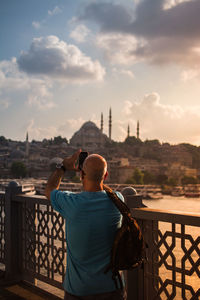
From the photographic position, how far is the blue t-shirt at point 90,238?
142 centimetres

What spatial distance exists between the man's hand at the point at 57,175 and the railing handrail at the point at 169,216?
1.89 feet

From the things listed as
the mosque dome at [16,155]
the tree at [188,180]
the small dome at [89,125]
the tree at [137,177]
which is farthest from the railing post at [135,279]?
the mosque dome at [16,155]

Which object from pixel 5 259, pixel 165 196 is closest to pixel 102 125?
pixel 165 196

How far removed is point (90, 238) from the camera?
55.8 inches

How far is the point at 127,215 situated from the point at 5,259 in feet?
6.70

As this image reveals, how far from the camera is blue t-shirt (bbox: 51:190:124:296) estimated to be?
1.42m

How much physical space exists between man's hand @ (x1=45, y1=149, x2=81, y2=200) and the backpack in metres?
0.26

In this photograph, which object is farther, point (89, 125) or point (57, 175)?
point (89, 125)

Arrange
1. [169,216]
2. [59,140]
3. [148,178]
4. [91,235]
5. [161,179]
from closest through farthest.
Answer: [91,235], [169,216], [161,179], [148,178], [59,140]

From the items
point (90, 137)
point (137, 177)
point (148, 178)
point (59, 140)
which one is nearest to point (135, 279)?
point (137, 177)

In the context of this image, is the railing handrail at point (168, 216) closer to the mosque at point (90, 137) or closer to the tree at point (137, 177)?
the tree at point (137, 177)

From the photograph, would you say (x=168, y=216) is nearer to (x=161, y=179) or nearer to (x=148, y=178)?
(x=161, y=179)

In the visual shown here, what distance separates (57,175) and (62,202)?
19 centimetres

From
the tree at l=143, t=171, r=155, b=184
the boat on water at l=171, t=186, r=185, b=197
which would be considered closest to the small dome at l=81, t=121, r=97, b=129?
the tree at l=143, t=171, r=155, b=184
